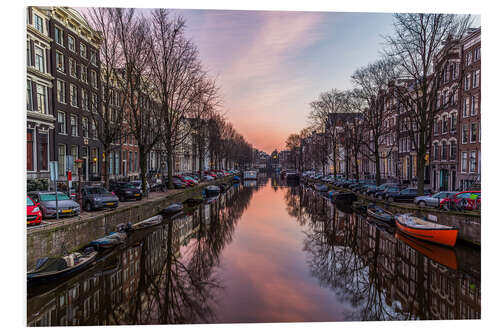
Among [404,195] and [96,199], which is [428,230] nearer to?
[404,195]

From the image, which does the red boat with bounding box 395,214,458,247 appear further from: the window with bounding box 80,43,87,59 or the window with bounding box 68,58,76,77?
the window with bounding box 80,43,87,59

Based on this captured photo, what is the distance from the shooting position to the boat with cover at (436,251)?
13.3 m

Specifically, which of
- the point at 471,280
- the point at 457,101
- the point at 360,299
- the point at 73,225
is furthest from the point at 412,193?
the point at 73,225

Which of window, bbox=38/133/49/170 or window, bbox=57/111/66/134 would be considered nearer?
window, bbox=38/133/49/170

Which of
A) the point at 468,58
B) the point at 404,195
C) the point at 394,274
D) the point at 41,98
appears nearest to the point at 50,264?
the point at 394,274

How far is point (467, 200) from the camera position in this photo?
702 inches

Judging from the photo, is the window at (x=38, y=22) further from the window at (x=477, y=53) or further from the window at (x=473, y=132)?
the window at (x=473, y=132)

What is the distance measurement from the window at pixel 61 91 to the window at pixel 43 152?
14.4ft

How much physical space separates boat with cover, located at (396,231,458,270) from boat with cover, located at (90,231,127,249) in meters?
14.6

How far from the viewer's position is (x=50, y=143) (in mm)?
28672

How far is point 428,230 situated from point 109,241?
51.5 ft

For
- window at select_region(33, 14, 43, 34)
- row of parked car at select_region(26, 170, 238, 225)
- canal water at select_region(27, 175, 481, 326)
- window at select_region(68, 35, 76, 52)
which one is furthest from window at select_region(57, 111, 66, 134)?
canal water at select_region(27, 175, 481, 326)

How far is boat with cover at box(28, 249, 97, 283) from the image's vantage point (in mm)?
10172

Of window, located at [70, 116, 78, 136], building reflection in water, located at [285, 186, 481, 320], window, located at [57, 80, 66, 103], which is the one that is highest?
window, located at [57, 80, 66, 103]
